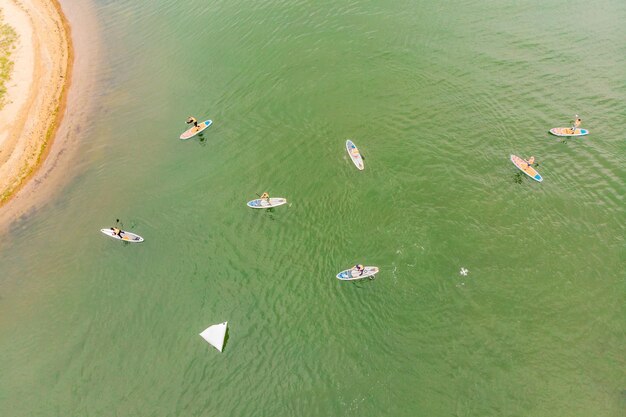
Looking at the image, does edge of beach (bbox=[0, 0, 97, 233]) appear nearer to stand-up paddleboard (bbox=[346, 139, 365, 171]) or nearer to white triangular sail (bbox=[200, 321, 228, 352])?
white triangular sail (bbox=[200, 321, 228, 352])

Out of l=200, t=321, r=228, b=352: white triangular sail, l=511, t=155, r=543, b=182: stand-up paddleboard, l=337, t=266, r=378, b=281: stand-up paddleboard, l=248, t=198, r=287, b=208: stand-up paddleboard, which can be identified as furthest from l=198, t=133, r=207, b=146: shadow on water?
l=511, t=155, r=543, b=182: stand-up paddleboard

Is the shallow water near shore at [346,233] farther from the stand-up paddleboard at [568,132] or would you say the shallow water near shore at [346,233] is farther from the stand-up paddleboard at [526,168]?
the stand-up paddleboard at [568,132]

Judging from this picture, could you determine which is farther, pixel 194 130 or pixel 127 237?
pixel 194 130

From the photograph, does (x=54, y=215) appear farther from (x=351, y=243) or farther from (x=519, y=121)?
(x=519, y=121)

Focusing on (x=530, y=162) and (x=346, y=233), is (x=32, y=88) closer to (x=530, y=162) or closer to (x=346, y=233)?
(x=346, y=233)

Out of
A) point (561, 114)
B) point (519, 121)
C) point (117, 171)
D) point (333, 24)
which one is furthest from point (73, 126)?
point (561, 114)

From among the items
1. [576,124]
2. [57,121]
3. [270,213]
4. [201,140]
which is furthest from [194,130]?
[576,124]
